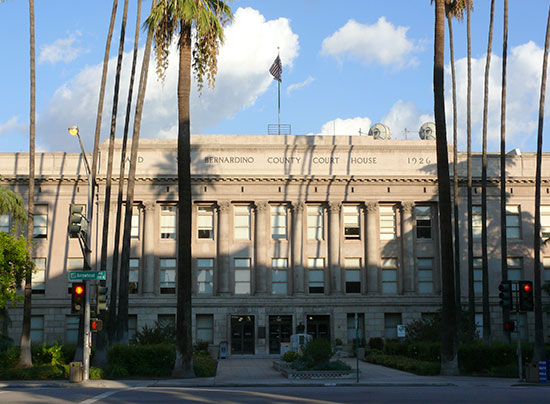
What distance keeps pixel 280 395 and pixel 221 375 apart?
38.9 feet

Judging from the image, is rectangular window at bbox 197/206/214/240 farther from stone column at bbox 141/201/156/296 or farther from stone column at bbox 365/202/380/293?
stone column at bbox 365/202/380/293

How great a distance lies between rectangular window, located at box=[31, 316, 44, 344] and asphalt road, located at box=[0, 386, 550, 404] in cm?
2974

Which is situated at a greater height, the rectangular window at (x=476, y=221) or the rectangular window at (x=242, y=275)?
the rectangular window at (x=476, y=221)

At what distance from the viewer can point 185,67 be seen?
32.6m

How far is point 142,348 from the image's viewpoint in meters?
33.4

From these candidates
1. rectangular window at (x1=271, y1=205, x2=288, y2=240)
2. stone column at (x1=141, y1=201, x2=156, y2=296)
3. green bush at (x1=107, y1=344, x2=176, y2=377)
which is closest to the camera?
green bush at (x1=107, y1=344, x2=176, y2=377)

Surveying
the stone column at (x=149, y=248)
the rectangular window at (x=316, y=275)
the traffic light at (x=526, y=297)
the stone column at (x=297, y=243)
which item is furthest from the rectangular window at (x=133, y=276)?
the traffic light at (x=526, y=297)

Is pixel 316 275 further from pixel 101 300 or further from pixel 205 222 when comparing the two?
pixel 101 300

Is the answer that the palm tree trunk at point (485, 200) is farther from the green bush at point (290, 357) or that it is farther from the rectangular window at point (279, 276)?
the rectangular window at point (279, 276)

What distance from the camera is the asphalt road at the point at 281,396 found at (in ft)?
68.1

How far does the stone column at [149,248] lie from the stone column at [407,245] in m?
19.6

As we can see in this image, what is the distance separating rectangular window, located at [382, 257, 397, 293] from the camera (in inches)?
2212

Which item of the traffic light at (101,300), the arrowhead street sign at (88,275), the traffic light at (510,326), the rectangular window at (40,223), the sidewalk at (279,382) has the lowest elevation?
the sidewalk at (279,382)

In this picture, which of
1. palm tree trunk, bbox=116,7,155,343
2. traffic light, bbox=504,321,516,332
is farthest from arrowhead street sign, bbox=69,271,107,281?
traffic light, bbox=504,321,516,332
